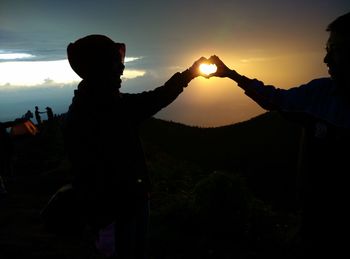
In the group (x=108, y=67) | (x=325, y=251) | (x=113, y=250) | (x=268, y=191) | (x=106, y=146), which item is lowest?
(x=268, y=191)

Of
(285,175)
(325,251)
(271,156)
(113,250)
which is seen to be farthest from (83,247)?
(271,156)

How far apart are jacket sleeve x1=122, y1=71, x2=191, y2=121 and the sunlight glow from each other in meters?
0.36

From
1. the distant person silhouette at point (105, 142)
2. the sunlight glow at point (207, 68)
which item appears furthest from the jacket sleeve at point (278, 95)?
the distant person silhouette at point (105, 142)

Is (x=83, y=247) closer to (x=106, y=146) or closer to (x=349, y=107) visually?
(x=106, y=146)

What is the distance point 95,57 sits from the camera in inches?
125

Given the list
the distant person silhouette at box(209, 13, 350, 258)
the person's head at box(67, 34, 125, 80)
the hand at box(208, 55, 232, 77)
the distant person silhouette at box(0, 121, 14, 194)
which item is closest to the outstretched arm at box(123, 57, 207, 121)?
the hand at box(208, 55, 232, 77)

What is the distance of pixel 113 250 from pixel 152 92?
148 cm

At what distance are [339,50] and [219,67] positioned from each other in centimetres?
188

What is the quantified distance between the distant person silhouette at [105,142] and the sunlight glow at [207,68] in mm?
1066

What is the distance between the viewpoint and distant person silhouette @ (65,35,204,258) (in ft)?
10.2

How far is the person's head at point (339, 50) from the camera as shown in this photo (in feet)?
6.97

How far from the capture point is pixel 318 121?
2.28 metres

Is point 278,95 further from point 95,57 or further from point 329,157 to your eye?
point 95,57

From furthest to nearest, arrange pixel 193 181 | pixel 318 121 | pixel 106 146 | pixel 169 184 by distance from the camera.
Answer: pixel 193 181, pixel 169 184, pixel 106 146, pixel 318 121
